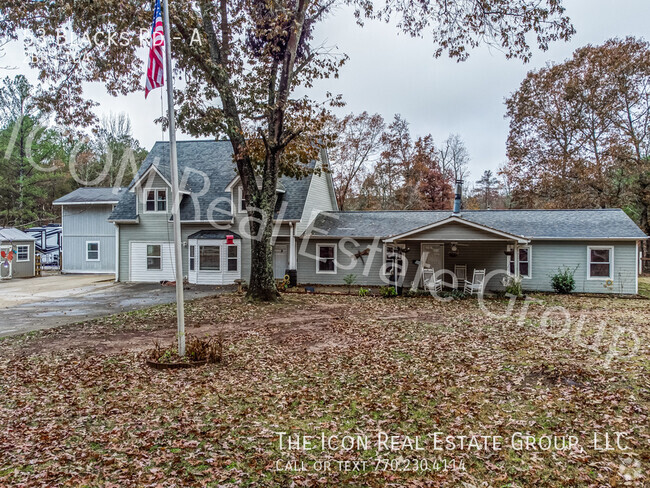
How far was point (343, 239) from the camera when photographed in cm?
1883

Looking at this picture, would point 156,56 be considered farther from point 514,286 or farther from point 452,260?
point 452,260

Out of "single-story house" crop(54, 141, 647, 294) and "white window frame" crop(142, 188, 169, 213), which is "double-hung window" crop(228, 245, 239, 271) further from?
"white window frame" crop(142, 188, 169, 213)

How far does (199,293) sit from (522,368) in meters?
13.1

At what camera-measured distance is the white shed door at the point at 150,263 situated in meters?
20.4

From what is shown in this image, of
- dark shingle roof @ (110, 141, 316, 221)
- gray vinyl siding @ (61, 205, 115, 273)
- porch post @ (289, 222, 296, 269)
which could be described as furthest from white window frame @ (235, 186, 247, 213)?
gray vinyl siding @ (61, 205, 115, 273)

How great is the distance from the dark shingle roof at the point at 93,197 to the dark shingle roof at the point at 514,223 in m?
13.6

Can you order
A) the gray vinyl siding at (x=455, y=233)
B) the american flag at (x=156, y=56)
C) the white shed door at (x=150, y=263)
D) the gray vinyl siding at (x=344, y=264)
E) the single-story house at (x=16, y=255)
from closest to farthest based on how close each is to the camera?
the american flag at (x=156, y=56) → the gray vinyl siding at (x=455, y=233) → the gray vinyl siding at (x=344, y=264) → the white shed door at (x=150, y=263) → the single-story house at (x=16, y=255)

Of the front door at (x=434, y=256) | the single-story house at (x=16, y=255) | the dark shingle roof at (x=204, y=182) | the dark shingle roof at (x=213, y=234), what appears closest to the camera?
the front door at (x=434, y=256)

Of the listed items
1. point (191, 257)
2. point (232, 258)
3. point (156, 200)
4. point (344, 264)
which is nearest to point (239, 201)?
point (232, 258)

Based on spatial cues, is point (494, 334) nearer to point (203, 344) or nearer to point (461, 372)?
point (461, 372)

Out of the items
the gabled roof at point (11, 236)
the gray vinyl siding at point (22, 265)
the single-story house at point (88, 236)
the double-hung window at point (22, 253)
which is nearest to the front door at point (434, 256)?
the single-story house at point (88, 236)

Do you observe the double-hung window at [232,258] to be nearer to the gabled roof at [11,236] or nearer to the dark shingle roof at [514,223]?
the dark shingle roof at [514,223]

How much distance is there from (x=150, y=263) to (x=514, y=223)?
695 inches

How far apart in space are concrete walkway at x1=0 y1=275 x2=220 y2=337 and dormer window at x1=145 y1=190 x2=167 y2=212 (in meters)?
3.72
